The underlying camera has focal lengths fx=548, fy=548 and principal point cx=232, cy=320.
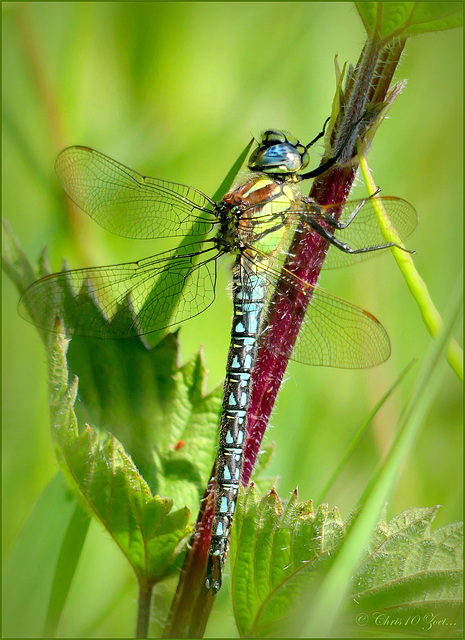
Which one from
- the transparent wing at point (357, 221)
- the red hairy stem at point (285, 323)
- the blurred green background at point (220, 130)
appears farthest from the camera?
the blurred green background at point (220, 130)

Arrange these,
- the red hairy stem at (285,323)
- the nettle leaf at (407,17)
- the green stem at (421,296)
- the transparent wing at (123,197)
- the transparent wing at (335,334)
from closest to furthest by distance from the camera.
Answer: the nettle leaf at (407,17), the green stem at (421,296), the red hairy stem at (285,323), the transparent wing at (335,334), the transparent wing at (123,197)

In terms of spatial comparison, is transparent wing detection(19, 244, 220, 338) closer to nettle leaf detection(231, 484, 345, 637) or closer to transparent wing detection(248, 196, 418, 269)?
transparent wing detection(248, 196, 418, 269)

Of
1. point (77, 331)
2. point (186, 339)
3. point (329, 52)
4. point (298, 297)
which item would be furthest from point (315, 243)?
point (329, 52)

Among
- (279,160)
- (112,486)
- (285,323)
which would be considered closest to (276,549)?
(112,486)

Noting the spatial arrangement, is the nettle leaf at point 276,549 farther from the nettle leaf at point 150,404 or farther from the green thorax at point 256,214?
the green thorax at point 256,214

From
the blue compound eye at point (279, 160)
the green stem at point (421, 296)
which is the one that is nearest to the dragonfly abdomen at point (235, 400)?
the blue compound eye at point (279, 160)

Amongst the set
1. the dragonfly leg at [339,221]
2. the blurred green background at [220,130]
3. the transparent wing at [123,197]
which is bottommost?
the dragonfly leg at [339,221]

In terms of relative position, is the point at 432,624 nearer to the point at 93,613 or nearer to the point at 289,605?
the point at 289,605
